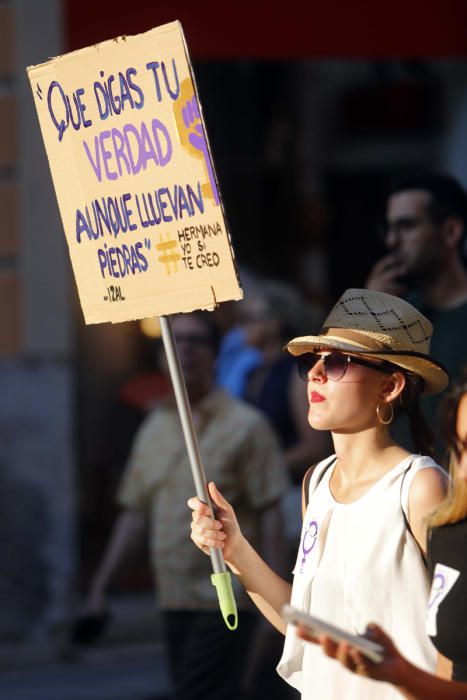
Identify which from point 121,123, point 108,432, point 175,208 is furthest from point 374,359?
point 108,432

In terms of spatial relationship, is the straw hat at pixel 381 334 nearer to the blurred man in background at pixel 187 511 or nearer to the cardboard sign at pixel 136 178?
the cardboard sign at pixel 136 178

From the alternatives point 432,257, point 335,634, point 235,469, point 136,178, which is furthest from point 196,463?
point 235,469

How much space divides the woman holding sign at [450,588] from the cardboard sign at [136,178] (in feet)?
2.14

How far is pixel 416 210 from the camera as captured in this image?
16.8 feet

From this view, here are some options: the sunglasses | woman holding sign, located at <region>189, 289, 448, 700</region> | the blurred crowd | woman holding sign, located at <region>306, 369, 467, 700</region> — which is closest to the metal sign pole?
woman holding sign, located at <region>189, 289, 448, 700</region>

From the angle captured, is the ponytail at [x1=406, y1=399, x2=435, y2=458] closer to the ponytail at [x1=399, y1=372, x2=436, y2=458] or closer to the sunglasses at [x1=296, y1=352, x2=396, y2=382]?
the ponytail at [x1=399, y1=372, x2=436, y2=458]

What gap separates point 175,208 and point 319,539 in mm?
789

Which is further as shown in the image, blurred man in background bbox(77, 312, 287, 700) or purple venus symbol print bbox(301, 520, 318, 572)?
blurred man in background bbox(77, 312, 287, 700)

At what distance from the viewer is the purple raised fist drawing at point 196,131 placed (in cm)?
342

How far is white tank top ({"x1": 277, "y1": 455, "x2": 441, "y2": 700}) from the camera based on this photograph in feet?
10.4

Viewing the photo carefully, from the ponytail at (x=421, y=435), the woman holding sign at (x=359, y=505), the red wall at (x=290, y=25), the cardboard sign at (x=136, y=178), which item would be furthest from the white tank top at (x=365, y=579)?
the red wall at (x=290, y=25)

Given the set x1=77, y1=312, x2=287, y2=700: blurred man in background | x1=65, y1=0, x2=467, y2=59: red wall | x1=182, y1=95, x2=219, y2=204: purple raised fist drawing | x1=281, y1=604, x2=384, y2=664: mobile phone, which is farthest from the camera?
x1=77, y1=312, x2=287, y2=700: blurred man in background

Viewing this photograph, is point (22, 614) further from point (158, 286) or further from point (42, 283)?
point (158, 286)

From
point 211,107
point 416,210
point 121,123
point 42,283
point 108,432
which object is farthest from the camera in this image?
point 211,107
